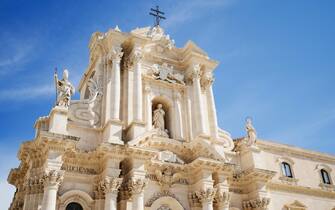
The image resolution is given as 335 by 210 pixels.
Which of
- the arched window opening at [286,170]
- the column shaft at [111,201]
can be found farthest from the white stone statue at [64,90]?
the arched window opening at [286,170]

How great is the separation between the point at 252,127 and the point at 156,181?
751cm

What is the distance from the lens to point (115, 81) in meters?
22.5

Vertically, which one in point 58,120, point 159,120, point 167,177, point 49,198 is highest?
point 159,120

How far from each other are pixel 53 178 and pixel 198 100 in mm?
10273

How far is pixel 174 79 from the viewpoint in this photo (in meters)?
25.6

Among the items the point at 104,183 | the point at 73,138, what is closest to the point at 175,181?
the point at 104,183

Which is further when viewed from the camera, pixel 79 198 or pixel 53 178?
pixel 79 198

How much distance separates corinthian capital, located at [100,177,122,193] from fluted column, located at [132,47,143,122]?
3750 millimetres

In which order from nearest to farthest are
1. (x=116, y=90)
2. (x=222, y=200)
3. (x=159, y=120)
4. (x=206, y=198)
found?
(x=206, y=198), (x=222, y=200), (x=116, y=90), (x=159, y=120)

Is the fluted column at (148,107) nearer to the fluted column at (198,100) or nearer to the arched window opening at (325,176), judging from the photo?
the fluted column at (198,100)

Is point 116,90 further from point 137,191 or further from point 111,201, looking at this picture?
point 111,201

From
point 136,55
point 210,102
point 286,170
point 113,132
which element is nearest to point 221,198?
point 113,132

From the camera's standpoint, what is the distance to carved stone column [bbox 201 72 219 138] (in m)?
24.5

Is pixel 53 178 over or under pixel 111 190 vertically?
over
